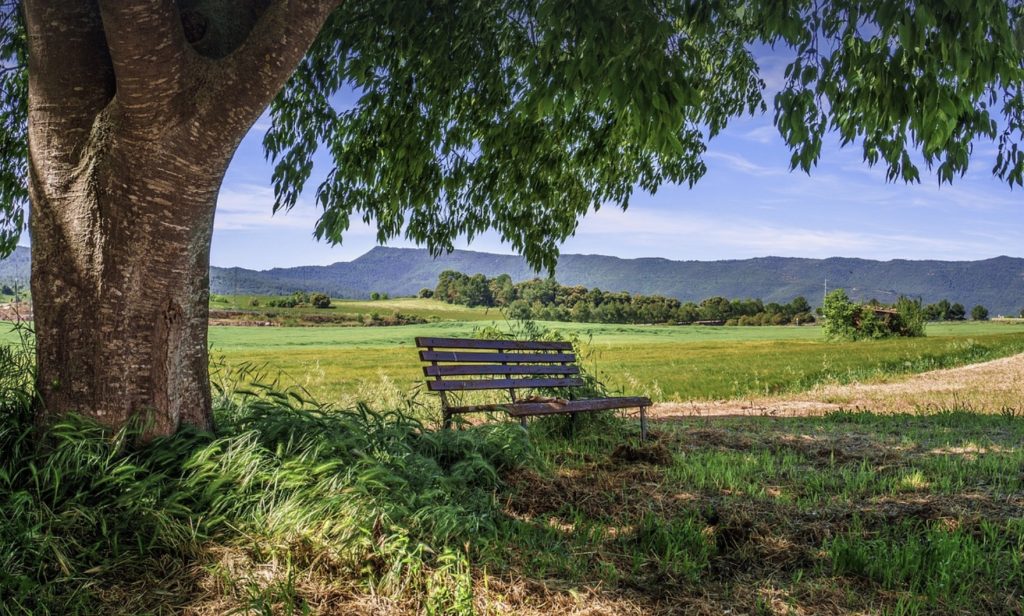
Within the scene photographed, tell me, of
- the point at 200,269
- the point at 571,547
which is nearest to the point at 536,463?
the point at 571,547

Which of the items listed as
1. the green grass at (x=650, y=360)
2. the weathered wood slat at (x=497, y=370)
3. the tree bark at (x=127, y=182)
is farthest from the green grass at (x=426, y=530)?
the green grass at (x=650, y=360)

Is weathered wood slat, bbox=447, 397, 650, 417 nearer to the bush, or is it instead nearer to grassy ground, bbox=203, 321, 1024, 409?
grassy ground, bbox=203, 321, 1024, 409

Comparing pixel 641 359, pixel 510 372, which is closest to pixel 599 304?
pixel 641 359

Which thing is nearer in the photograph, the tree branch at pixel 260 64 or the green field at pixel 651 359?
Result: the tree branch at pixel 260 64

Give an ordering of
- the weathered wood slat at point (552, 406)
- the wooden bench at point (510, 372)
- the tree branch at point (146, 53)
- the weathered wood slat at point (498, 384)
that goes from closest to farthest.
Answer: the tree branch at point (146, 53) → the weathered wood slat at point (552, 406) → the wooden bench at point (510, 372) → the weathered wood slat at point (498, 384)

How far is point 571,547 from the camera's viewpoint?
3832 mm

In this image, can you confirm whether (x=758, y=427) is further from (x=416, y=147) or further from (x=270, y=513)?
(x=270, y=513)

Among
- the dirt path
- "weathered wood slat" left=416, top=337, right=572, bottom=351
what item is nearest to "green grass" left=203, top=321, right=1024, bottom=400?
the dirt path

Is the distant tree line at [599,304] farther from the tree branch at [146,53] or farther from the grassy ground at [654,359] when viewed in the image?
the tree branch at [146,53]

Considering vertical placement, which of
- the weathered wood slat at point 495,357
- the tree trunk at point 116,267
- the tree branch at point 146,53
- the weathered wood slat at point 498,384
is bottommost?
the weathered wood slat at point 498,384

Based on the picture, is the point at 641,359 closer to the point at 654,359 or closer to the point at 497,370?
the point at 654,359

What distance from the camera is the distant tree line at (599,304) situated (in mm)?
24578

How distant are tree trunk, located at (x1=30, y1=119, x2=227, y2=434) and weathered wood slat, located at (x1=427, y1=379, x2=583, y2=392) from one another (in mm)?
2670

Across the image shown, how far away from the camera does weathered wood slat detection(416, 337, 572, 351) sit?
262 inches
